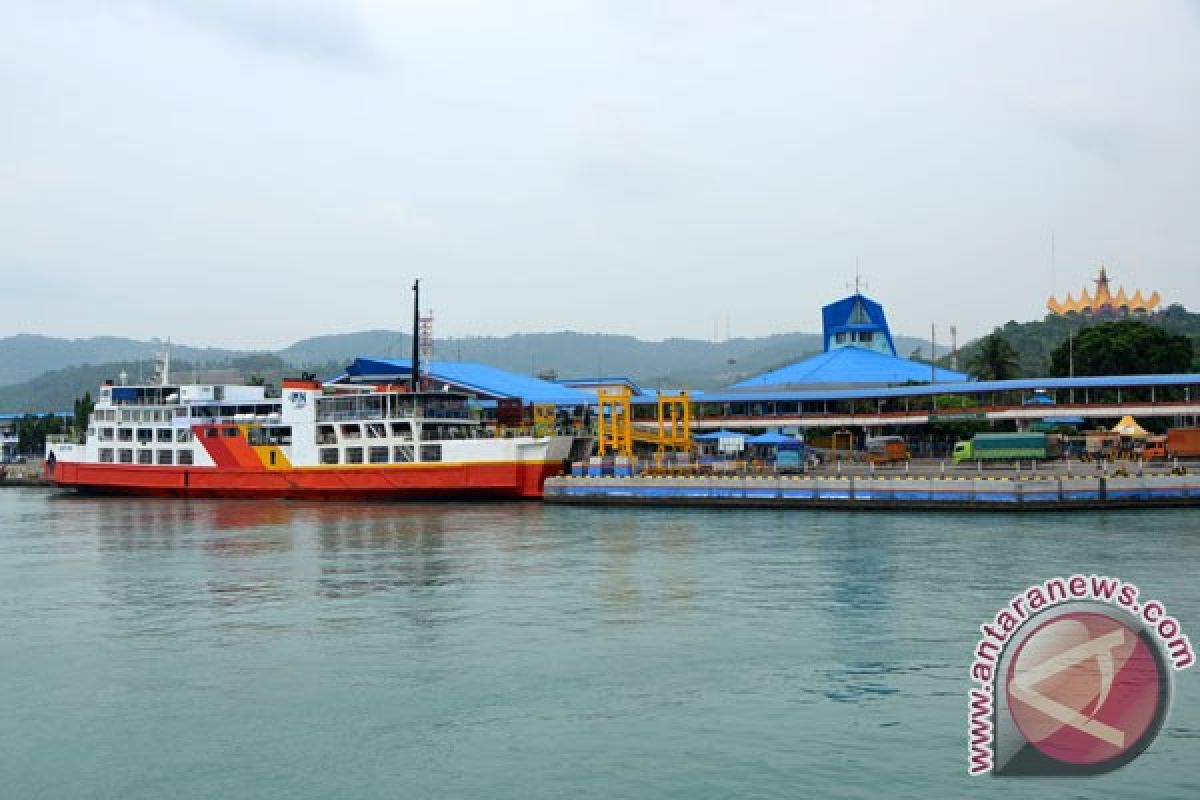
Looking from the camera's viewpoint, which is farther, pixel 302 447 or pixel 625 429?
pixel 302 447

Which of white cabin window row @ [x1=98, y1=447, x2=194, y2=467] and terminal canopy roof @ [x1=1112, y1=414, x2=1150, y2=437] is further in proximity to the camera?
white cabin window row @ [x1=98, y1=447, x2=194, y2=467]

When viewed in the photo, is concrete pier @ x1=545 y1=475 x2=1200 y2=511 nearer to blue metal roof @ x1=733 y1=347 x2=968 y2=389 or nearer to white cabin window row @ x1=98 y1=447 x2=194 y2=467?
white cabin window row @ x1=98 y1=447 x2=194 y2=467

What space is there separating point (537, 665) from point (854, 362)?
82.3 meters

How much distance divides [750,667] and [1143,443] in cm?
5557

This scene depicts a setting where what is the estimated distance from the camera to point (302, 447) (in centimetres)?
6175

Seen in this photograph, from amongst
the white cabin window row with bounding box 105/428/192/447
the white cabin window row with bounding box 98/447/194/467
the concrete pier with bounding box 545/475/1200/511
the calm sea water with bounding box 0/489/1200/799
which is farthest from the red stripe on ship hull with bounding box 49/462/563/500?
the calm sea water with bounding box 0/489/1200/799

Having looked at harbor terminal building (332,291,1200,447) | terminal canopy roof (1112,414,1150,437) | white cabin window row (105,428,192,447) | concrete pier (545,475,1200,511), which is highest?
harbor terminal building (332,291,1200,447)

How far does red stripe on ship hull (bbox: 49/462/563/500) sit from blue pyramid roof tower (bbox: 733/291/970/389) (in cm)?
3963

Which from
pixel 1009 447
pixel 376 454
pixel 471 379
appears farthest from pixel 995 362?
pixel 376 454

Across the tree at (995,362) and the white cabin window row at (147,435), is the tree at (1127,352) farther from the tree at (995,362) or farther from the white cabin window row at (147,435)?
the white cabin window row at (147,435)

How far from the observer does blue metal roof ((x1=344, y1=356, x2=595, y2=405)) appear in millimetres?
91688

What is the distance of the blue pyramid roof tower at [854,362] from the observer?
91438mm

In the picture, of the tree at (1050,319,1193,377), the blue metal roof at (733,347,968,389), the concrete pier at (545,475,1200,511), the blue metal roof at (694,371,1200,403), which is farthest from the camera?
the tree at (1050,319,1193,377)

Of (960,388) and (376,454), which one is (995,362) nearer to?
(960,388)
